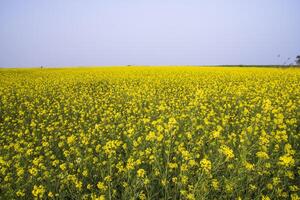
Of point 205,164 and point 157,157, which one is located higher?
point 205,164

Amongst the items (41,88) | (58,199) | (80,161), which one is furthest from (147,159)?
(41,88)

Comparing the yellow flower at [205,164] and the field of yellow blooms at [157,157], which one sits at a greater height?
the yellow flower at [205,164]

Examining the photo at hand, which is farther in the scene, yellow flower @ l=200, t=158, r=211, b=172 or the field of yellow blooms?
the field of yellow blooms

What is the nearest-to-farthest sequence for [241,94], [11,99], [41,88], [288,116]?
[288,116], [241,94], [11,99], [41,88]

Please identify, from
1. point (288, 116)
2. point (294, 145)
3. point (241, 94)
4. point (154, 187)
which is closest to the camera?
point (154, 187)

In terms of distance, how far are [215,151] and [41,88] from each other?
11536 millimetres

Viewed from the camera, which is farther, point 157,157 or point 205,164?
point 157,157

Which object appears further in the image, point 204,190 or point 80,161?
point 80,161

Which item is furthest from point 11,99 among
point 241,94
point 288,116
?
point 288,116

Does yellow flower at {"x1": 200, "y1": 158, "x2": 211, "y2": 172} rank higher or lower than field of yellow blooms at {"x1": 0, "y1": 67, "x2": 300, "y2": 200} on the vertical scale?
higher

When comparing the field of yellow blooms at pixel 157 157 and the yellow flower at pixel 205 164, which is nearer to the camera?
the yellow flower at pixel 205 164

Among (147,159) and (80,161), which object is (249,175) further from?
(80,161)

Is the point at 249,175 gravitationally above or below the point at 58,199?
above

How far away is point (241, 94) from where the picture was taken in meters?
Result: 11.1
